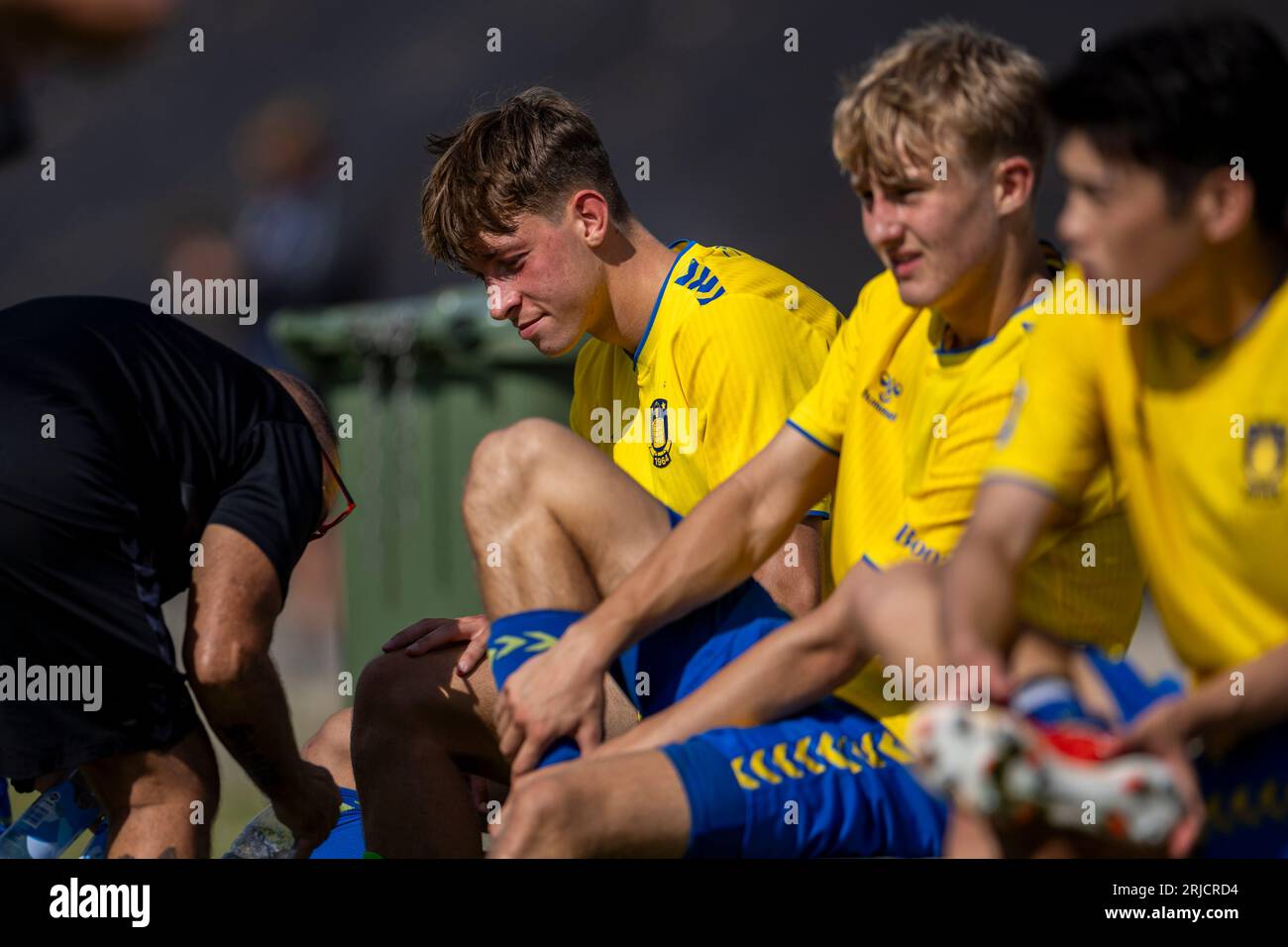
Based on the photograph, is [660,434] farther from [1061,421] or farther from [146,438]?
[1061,421]

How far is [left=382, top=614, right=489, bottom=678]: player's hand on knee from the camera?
2.83 metres

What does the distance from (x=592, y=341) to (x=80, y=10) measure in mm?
1615

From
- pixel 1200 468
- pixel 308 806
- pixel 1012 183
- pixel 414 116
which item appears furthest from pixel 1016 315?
pixel 414 116

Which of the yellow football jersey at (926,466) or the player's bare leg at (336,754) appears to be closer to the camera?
the yellow football jersey at (926,466)

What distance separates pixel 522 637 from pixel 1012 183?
38.8 inches

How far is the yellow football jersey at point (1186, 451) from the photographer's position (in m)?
1.98

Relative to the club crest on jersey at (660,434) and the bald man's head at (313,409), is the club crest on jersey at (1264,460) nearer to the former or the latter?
the club crest on jersey at (660,434)

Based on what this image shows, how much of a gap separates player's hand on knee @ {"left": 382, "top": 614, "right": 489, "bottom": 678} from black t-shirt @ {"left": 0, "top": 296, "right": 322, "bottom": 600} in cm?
26

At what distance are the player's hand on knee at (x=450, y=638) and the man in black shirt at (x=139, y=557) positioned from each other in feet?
0.81

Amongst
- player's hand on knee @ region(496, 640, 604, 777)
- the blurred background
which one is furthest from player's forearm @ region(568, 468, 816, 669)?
the blurred background

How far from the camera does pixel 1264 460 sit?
6.45 ft

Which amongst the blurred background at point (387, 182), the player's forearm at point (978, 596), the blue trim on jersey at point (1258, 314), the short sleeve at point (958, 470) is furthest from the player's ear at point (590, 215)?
the blurred background at point (387, 182)

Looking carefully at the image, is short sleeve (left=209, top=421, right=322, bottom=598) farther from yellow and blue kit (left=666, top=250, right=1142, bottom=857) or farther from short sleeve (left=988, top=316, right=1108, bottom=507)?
short sleeve (left=988, top=316, right=1108, bottom=507)

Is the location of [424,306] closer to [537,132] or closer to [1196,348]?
[537,132]
